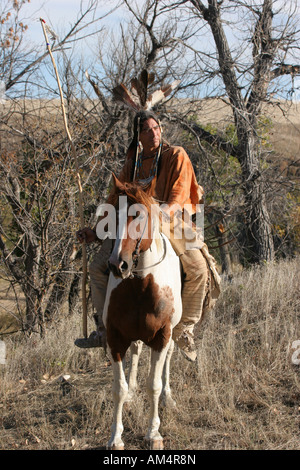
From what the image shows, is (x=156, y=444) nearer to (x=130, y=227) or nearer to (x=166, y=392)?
(x=166, y=392)

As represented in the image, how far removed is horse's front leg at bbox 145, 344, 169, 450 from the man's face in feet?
6.08

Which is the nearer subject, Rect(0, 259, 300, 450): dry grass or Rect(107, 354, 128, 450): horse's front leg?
Rect(107, 354, 128, 450): horse's front leg

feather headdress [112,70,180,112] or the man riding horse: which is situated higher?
feather headdress [112,70,180,112]

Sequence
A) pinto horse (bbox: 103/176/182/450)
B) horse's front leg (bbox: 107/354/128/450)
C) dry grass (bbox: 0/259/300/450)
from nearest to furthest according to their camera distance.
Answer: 1. pinto horse (bbox: 103/176/182/450)
2. horse's front leg (bbox: 107/354/128/450)
3. dry grass (bbox: 0/259/300/450)

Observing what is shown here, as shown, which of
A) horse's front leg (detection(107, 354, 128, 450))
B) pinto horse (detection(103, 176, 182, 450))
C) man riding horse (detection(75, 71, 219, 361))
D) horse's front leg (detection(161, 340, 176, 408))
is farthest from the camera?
horse's front leg (detection(161, 340, 176, 408))

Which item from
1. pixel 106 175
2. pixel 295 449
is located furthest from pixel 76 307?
pixel 295 449

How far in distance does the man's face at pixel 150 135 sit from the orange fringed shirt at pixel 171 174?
11 cm

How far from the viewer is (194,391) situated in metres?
4.79

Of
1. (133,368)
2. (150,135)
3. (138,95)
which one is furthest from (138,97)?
(133,368)

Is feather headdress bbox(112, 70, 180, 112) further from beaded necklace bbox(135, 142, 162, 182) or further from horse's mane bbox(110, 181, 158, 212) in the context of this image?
horse's mane bbox(110, 181, 158, 212)

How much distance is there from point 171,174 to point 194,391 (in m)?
2.32

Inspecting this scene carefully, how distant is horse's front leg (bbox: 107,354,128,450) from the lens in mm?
3754

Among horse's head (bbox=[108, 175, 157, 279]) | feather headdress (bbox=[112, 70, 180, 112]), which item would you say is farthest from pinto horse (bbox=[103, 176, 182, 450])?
feather headdress (bbox=[112, 70, 180, 112])
